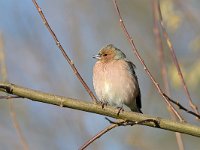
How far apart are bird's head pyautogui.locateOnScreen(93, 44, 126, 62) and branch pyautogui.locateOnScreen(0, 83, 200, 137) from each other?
293 cm

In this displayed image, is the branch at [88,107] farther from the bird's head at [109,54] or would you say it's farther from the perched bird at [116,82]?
the bird's head at [109,54]

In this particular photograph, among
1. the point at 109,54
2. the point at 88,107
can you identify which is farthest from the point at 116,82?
the point at 88,107

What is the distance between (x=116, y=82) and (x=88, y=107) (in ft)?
8.34

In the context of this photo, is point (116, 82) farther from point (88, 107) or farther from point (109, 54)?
point (88, 107)

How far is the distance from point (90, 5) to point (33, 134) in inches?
125

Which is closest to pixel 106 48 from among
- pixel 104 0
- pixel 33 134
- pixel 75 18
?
pixel 75 18

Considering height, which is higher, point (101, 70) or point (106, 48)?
point (106, 48)

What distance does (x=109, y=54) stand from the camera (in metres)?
7.34

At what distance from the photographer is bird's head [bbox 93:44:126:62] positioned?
7211 mm

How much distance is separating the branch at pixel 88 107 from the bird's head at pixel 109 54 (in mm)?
2928

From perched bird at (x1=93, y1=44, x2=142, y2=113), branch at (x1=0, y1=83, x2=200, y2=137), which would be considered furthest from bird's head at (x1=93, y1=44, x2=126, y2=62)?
branch at (x1=0, y1=83, x2=200, y2=137)

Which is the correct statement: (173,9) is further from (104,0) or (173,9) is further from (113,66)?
(104,0)

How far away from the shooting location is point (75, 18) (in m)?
8.43

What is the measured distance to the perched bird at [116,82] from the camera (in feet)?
22.0
